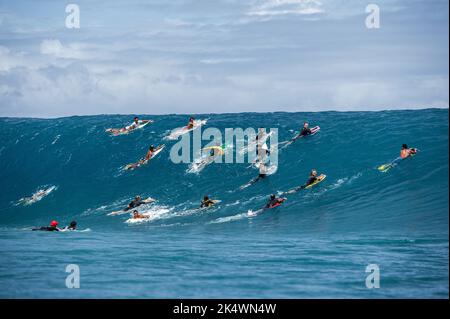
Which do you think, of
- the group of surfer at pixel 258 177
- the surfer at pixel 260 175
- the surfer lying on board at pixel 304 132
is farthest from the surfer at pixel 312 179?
the surfer lying on board at pixel 304 132

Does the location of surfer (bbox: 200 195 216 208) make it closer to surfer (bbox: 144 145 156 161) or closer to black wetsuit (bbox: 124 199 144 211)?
black wetsuit (bbox: 124 199 144 211)

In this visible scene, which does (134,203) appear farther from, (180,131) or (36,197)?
(180,131)

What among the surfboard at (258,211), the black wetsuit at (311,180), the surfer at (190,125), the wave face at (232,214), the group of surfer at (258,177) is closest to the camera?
the wave face at (232,214)

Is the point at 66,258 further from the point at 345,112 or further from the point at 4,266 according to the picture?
the point at 345,112

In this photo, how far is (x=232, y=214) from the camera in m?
31.5

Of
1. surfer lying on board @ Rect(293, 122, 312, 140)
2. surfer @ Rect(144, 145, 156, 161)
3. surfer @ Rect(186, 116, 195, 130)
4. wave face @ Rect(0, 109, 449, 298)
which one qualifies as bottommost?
wave face @ Rect(0, 109, 449, 298)

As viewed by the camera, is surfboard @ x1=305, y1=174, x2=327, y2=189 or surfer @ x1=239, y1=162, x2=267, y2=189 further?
surfer @ x1=239, y1=162, x2=267, y2=189

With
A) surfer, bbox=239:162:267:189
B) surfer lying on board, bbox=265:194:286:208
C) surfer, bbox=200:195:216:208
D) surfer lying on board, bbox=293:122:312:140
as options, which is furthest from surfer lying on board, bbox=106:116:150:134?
surfer lying on board, bbox=265:194:286:208

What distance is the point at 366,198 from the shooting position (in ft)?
99.6

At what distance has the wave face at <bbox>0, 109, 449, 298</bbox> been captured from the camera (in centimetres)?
1806

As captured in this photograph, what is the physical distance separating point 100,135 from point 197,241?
76.1 ft

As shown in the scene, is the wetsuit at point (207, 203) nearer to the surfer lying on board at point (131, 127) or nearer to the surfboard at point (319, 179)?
the surfboard at point (319, 179)

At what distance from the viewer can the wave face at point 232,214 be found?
1806 cm
